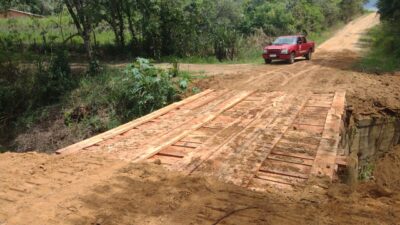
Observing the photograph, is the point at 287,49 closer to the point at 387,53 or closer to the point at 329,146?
the point at 387,53

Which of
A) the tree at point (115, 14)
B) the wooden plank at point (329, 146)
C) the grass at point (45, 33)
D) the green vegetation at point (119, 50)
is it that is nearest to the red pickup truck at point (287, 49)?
the green vegetation at point (119, 50)

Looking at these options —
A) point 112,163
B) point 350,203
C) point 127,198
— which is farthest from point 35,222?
point 350,203

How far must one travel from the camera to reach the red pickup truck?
18.8 metres

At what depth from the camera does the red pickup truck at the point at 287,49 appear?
1875 centimetres

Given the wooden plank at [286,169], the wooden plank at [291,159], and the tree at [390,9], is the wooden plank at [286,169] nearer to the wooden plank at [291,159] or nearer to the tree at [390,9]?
the wooden plank at [291,159]

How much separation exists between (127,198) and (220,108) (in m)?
5.18

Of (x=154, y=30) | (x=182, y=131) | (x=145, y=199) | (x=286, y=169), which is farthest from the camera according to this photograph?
(x=154, y=30)

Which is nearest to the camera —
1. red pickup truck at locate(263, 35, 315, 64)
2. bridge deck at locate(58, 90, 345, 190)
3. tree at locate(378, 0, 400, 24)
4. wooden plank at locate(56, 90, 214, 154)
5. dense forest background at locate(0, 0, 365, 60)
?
bridge deck at locate(58, 90, 345, 190)

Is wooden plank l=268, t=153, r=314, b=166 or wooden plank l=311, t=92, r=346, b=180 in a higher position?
wooden plank l=311, t=92, r=346, b=180

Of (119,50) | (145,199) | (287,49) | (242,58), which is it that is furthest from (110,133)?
(119,50)

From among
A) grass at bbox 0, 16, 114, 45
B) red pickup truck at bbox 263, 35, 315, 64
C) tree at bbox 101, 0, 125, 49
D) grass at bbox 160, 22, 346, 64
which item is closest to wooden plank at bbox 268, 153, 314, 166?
red pickup truck at bbox 263, 35, 315, 64

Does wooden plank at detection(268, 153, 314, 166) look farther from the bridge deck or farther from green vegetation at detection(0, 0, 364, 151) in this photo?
green vegetation at detection(0, 0, 364, 151)

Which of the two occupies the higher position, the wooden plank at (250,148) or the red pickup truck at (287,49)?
the red pickup truck at (287,49)

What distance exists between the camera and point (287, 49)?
18.7m
